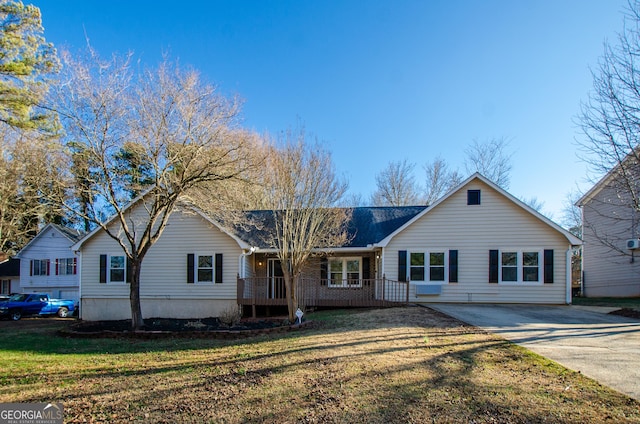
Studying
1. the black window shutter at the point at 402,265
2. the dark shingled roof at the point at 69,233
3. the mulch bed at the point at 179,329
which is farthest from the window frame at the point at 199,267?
the dark shingled roof at the point at 69,233

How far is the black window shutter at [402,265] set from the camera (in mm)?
16562

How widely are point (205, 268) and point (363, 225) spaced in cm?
714

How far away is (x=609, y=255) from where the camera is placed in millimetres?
21812

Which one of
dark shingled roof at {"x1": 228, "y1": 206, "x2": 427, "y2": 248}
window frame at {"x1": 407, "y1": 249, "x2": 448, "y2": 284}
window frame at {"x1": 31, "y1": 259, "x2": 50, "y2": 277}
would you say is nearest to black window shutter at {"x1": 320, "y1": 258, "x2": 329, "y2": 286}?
dark shingled roof at {"x1": 228, "y1": 206, "x2": 427, "y2": 248}

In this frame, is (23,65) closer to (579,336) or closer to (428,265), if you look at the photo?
(428,265)

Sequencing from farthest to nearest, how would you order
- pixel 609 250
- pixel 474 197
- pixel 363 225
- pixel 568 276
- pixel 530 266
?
pixel 609 250, pixel 363 225, pixel 474 197, pixel 530 266, pixel 568 276

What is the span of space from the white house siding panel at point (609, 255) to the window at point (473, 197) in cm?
611

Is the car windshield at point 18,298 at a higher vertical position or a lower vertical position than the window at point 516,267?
lower

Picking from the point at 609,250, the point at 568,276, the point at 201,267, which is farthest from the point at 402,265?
the point at 609,250

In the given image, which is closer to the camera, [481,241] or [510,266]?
[510,266]

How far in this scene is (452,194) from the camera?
16.6 metres

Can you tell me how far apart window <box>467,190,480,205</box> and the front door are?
8062 mm

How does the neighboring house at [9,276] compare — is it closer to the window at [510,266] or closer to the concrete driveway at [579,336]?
the concrete driveway at [579,336]

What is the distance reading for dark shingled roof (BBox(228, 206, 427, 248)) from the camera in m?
17.5
